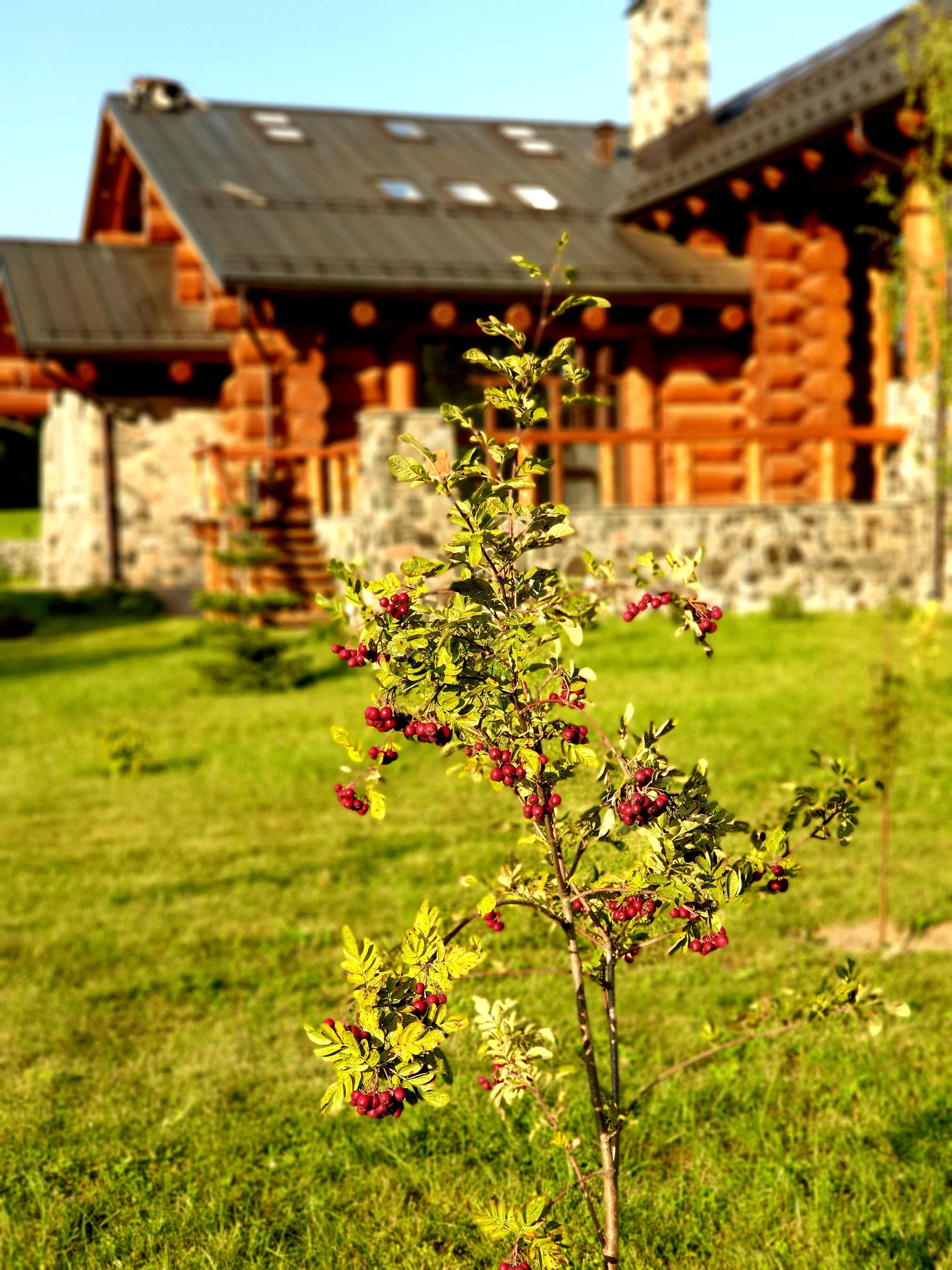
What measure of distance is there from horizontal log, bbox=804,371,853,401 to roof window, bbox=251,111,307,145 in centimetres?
757

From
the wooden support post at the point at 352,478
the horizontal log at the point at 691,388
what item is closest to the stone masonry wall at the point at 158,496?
the wooden support post at the point at 352,478

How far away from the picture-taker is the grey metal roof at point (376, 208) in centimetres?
1427

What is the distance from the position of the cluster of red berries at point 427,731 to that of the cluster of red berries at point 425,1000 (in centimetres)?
41

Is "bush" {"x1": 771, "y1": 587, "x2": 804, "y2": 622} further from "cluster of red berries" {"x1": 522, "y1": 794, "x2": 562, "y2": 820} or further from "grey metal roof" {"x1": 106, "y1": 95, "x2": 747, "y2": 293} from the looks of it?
"cluster of red berries" {"x1": 522, "y1": 794, "x2": 562, "y2": 820}

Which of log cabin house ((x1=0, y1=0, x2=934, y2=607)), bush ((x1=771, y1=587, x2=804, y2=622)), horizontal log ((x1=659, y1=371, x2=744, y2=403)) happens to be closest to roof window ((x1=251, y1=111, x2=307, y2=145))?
log cabin house ((x1=0, y1=0, x2=934, y2=607))

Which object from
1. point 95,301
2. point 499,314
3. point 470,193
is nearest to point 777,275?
point 499,314

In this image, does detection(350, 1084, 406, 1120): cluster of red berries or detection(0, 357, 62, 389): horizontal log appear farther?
detection(0, 357, 62, 389): horizontal log

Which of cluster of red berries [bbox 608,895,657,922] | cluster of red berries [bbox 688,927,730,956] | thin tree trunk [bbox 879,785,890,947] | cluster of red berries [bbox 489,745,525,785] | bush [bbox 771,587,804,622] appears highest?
cluster of red berries [bbox 489,745,525,785]

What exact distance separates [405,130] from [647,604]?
58.5 feet

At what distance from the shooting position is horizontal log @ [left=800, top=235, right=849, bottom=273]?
47.9 feet

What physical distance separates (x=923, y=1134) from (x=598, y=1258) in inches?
46.1

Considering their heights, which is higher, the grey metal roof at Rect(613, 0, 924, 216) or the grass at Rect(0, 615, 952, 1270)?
the grey metal roof at Rect(613, 0, 924, 216)

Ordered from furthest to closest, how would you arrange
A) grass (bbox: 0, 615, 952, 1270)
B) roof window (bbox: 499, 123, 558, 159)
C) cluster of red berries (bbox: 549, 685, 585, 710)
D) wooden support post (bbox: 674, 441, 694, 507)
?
roof window (bbox: 499, 123, 558, 159) → wooden support post (bbox: 674, 441, 694, 507) → grass (bbox: 0, 615, 952, 1270) → cluster of red berries (bbox: 549, 685, 585, 710)

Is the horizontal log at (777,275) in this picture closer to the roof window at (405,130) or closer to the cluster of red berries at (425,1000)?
the roof window at (405,130)
